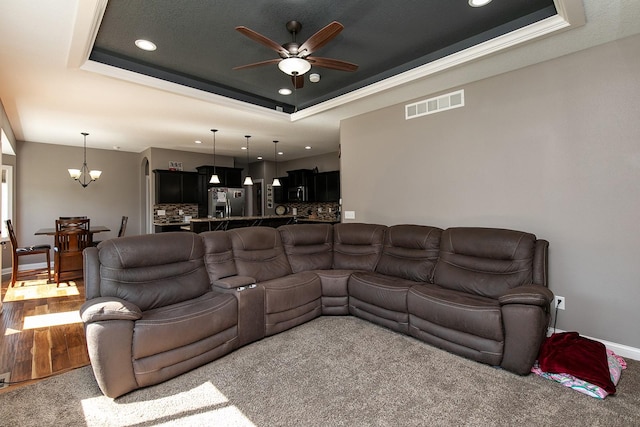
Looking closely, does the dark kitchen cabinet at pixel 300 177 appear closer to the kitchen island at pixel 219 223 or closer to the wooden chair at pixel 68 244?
the kitchen island at pixel 219 223

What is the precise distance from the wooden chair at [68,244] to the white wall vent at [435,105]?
554 centimetres

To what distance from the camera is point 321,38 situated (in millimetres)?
2305

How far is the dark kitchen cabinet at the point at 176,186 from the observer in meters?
7.32

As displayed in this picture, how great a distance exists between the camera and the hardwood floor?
2.48 metres

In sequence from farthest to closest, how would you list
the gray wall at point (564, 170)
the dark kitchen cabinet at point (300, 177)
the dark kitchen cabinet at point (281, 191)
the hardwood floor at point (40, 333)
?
the dark kitchen cabinet at point (281, 191) → the dark kitchen cabinet at point (300, 177) → the gray wall at point (564, 170) → the hardwood floor at point (40, 333)

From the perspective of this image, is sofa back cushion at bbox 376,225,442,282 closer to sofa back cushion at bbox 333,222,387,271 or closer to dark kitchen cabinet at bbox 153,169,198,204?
sofa back cushion at bbox 333,222,387,271

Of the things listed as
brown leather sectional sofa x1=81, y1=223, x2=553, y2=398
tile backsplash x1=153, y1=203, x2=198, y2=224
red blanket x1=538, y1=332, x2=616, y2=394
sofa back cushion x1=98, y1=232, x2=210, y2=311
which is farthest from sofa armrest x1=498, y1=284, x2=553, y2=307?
tile backsplash x1=153, y1=203, x2=198, y2=224

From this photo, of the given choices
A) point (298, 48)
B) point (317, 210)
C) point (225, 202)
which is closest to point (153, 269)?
point (298, 48)

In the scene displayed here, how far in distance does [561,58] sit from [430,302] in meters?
2.67

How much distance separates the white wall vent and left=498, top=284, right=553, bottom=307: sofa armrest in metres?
2.26

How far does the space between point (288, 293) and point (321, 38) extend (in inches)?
92.8

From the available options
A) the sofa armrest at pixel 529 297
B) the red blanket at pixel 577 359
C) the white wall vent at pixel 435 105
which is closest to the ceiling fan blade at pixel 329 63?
the white wall vent at pixel 435 105

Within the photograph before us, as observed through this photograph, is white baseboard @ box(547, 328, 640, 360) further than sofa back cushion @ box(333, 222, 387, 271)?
No

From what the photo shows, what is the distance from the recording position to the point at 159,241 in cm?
277
